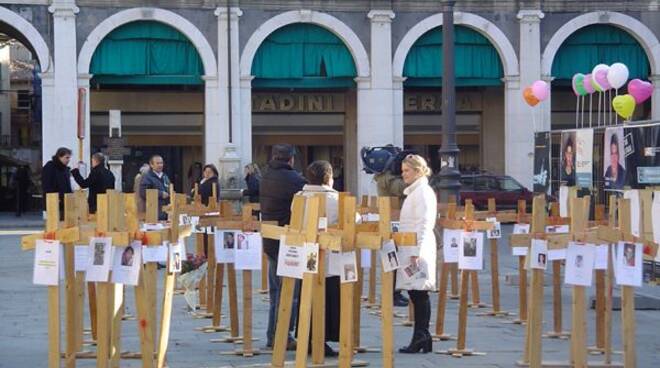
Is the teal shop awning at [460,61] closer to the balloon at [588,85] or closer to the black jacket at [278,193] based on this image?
the balloon at [588,85]

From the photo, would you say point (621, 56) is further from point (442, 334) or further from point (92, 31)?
point (442, 334)

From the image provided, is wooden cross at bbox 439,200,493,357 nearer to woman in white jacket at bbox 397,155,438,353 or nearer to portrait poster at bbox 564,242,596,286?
woman in white jacket at bbox 397,155,438,353

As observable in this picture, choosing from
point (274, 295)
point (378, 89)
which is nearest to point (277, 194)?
point (274, 295)

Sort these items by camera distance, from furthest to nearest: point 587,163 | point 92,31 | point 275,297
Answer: point 92,31
point 587,163
point 275,297

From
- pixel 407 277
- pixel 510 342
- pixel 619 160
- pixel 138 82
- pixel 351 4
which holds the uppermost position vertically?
pixel 351 4

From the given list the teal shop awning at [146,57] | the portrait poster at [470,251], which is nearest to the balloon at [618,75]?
the portrait poster at [470,251]

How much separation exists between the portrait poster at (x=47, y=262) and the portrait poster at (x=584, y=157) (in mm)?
11586

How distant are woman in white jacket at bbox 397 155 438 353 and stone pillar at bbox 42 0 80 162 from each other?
2726cm

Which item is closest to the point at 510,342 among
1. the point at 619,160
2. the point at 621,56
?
the point at 619,160

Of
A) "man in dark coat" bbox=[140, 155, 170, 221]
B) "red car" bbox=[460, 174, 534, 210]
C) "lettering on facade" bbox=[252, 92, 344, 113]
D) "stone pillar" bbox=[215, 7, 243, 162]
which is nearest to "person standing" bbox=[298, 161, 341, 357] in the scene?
"man in dark coat" bbox=[140, 155, 170, 221]

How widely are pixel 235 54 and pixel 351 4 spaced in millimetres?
4096

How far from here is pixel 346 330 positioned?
30.4ft

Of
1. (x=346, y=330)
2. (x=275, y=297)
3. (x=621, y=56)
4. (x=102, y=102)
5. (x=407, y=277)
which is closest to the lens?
(x=346, y=330)

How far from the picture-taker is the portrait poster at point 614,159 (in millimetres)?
17469
